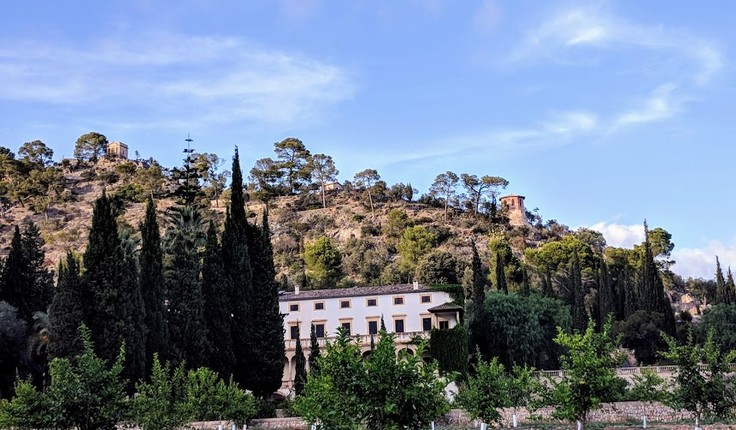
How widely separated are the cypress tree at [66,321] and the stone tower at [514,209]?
9269 cm

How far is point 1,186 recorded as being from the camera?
426ft

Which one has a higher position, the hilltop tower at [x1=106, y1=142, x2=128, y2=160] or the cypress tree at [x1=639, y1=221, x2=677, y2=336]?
the hilltop tower at [x1=106, y1=142, x2=128, y2=160]

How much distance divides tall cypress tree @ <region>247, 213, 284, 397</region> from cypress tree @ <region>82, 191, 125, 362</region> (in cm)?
896

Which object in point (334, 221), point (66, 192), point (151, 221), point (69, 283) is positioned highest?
point (66, 192)

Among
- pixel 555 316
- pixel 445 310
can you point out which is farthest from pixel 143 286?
pixel 555 316

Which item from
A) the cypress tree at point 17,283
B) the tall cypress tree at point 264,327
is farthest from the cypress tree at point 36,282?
the tall cypress tree at point 264,327

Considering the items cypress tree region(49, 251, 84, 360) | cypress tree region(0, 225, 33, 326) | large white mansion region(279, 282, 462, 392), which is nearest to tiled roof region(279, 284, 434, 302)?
large white mansion region(279, 282, 462, 392)

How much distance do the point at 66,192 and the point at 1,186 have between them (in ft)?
32.1

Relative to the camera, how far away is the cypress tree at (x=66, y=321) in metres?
32.3

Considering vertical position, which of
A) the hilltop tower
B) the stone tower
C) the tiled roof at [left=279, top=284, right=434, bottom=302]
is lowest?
the tiled roof at [left=279, top=284, right=434, bottom=302]

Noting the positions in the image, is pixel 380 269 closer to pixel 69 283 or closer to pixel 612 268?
pixel 612 268

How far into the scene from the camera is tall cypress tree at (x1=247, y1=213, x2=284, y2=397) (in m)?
40.8

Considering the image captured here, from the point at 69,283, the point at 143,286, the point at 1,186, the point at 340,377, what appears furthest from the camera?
the point at 1,186

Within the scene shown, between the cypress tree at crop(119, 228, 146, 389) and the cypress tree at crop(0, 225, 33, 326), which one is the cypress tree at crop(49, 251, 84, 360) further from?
the cypress tree at crop(0, 225, 33, 326)
